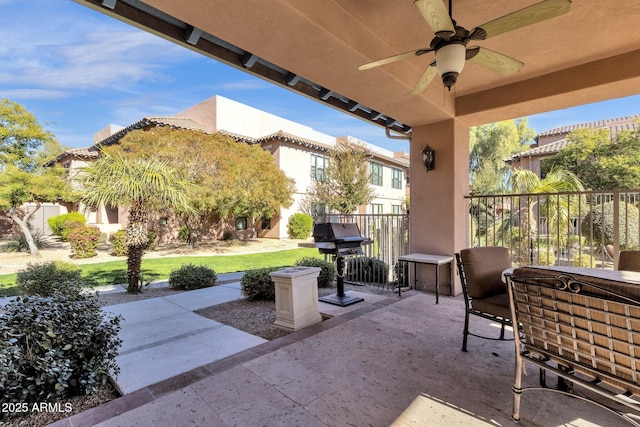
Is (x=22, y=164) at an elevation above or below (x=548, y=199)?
above

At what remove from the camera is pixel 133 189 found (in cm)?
491

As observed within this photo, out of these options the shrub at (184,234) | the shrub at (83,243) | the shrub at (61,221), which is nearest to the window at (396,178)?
the shrub at (184,234)

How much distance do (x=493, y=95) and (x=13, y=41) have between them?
416 inches

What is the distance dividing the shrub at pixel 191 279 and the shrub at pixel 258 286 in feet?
4.78

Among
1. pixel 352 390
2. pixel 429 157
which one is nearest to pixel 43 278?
pixel 352 390

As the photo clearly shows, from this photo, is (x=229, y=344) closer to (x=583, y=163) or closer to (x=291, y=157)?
(x=291, y=157)

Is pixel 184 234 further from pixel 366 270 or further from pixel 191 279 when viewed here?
pixel 366 270

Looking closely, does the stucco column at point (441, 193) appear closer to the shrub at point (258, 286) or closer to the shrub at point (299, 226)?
the shrub at point (258, 286)

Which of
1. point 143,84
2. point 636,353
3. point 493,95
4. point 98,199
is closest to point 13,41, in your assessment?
point 98,199

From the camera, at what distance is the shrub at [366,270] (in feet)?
18.5

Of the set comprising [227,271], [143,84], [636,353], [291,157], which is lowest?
[227,271]

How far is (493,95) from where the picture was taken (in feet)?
14.5

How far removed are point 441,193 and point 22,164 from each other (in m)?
14.6

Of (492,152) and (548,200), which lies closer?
(548,200)
